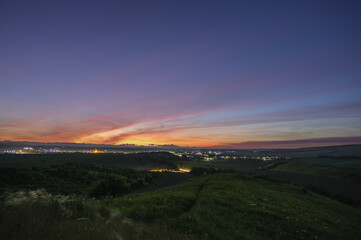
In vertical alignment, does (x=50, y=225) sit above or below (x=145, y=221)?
above

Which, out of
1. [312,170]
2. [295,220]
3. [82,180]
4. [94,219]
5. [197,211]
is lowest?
[312,170]

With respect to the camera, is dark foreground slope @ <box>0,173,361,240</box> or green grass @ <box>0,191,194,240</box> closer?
green grass @ <box>0,191,194,240</box>

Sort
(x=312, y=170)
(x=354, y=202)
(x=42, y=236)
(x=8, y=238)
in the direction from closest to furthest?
(x=8, y=238), (x=42, y=236), (x=354, y=202), (x=312, y=170)

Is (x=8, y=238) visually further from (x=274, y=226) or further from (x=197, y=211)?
(x=274, y=226)

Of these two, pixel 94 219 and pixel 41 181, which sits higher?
pixel 94 219

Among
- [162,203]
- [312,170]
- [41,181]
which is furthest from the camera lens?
[312,170]

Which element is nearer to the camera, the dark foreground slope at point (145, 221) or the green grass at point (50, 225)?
the green grass at point (50, 225)

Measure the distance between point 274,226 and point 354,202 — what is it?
150 feet

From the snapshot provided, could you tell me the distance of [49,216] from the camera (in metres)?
6.64

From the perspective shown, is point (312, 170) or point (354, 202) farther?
point (312, 170)

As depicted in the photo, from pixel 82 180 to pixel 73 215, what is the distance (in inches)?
2642

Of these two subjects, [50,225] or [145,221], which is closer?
[50,225]

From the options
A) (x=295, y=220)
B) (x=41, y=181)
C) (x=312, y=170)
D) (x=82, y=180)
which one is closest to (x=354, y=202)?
(x=295, y=220)

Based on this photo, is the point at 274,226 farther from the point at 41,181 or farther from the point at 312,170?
the point at 312,170
